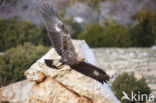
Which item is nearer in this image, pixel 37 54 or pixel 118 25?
pixel 37 54

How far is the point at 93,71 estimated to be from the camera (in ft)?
10.9

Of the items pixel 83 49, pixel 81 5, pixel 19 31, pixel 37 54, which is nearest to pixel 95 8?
pixel 81 5

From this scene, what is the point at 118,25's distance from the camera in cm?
1474

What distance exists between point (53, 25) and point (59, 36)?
185 millimetres

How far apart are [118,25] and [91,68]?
1172 centimetres

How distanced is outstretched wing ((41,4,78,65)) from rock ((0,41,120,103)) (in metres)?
0.27

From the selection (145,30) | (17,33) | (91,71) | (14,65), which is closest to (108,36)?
(145,30)

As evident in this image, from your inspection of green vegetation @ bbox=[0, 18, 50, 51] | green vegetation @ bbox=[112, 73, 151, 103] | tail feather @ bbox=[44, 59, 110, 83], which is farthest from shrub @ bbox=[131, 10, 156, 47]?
tail feather @ bbox=[44, 59, 110, 83]

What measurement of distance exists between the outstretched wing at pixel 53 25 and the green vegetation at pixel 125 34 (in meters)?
10.8

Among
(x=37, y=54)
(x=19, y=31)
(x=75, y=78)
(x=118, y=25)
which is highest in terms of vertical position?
(x=75, y=78)

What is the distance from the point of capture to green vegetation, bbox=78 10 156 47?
1423 cm

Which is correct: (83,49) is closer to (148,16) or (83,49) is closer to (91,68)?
(91,68)

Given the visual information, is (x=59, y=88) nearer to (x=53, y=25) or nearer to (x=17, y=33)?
(x=53, y=25)

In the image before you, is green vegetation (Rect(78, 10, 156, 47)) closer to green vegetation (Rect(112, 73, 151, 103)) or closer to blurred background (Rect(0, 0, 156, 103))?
blurred background (Rect(0, 0, 156, 103))
